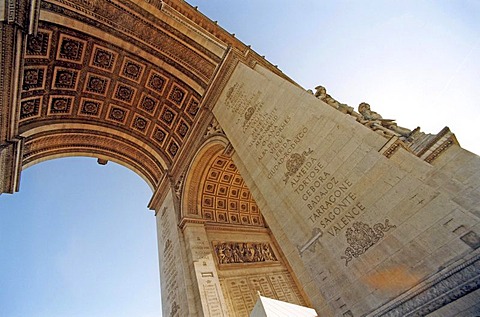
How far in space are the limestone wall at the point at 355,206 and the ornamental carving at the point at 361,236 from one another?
0.05ft

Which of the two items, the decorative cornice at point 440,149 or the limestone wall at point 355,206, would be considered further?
the decorative cornice at point 440,149

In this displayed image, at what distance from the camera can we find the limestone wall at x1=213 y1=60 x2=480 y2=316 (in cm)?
369

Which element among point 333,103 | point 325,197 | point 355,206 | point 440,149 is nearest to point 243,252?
point 325,197

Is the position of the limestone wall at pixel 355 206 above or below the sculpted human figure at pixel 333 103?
below

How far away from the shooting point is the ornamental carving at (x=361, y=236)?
4262mm

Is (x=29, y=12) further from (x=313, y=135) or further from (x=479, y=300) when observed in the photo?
(x=479, y=300)

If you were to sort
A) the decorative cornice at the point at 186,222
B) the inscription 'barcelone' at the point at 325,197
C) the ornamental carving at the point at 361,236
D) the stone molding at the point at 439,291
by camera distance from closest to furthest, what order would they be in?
the stone molding at the point at 439,291 → the ornamental carving at the point at 361,236 → the inscription 'barcelone' at the point at 325,197 → the decorative cornice at the point at 186,222

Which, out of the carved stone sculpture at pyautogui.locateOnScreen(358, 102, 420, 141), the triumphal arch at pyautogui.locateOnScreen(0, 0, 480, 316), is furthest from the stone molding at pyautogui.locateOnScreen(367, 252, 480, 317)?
the carved stone sculpture at pyautogui.locateOnScreen(358, 102, 420, 141)

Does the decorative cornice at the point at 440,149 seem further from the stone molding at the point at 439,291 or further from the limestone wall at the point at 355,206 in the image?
the stone molding at the point at 439,291

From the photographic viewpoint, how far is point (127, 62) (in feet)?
36.8

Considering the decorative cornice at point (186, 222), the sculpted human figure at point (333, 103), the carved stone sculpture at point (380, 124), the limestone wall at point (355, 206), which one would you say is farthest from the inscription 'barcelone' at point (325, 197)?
the decorative cornice at point (186, 222)

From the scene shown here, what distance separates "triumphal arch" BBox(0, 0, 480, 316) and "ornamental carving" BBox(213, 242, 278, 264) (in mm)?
66

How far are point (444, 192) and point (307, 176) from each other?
241cm

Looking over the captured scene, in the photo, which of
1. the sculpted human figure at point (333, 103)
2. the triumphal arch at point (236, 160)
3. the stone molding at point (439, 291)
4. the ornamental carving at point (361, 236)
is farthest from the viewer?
the sculpted human figure at point (333, 103)
